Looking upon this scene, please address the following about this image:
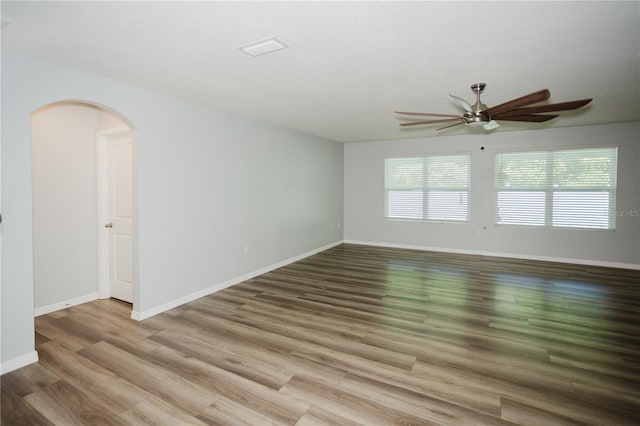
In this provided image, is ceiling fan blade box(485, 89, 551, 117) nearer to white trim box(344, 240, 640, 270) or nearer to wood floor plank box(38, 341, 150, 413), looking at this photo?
wood floor plank box(38, 341, 150, 413)

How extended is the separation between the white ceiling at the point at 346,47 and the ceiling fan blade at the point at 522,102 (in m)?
0.33

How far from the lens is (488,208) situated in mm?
6605

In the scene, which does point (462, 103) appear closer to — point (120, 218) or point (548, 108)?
point (548, 108)

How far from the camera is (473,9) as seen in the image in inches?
78.4

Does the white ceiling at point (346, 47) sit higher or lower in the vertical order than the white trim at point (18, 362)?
higher

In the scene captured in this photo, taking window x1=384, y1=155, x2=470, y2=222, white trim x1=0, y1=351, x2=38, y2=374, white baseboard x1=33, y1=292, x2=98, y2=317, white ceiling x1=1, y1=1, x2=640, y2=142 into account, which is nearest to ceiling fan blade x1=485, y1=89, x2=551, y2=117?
white ceiling x1=1, y1=1, x2=640, y2=142

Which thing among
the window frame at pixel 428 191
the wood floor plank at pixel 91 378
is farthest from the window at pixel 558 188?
the wood floor plank at pixel 91 378

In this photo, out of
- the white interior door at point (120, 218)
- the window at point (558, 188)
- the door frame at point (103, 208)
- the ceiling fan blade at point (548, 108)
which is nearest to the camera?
the ceiling fan blade at point (548, 108)

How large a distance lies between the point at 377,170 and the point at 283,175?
2.79 m

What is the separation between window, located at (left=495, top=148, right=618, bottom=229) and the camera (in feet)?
18.7

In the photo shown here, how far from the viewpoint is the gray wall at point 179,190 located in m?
2.53

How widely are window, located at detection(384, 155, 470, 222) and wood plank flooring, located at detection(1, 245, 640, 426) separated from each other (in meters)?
2.70

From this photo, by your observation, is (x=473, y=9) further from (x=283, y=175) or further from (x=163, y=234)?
(x=283, y=175)

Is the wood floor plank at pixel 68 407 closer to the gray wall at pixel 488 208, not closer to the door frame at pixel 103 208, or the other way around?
the door frame at pixel 103 208
